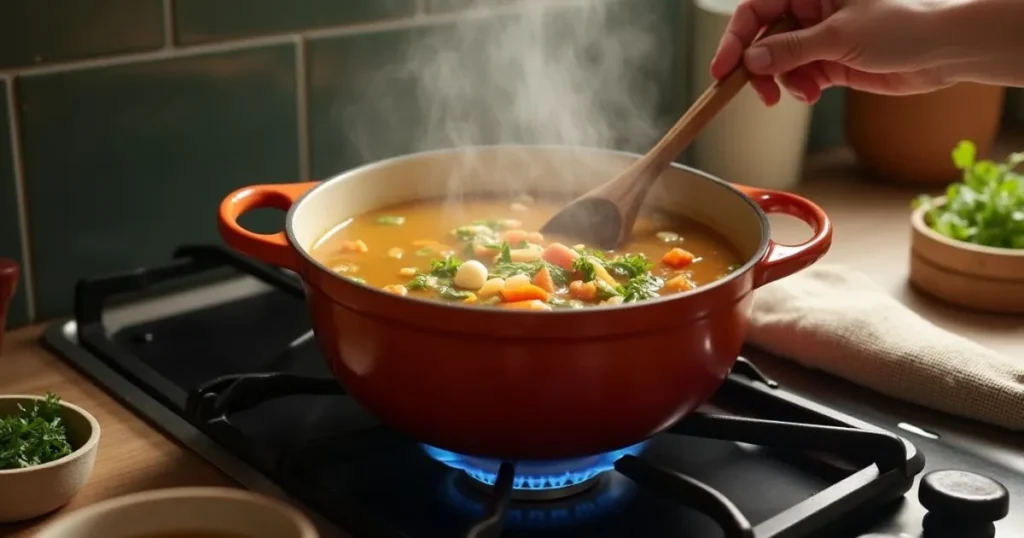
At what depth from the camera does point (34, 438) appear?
2.61ft

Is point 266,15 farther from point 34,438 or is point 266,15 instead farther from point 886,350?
point 886,350

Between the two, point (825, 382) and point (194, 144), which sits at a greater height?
point (194, 144)

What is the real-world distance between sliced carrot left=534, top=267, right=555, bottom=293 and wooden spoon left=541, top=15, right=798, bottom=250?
0.37ft

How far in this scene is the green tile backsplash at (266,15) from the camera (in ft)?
3.75

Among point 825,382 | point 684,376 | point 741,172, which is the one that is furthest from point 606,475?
point 741,172

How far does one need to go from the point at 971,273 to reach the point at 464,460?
1.93 ft

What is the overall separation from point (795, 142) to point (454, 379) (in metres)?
0.87

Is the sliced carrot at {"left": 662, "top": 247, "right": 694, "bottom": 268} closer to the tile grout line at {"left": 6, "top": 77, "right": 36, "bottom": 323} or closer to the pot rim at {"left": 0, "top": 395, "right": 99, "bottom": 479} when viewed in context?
the pot rim at {"left": 0, "top": 395, "right": 99, "bottom": 479}

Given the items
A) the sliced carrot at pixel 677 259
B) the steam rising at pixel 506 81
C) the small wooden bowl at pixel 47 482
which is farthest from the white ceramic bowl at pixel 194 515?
the steam rising at pixel 506 81

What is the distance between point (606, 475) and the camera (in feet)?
2.84

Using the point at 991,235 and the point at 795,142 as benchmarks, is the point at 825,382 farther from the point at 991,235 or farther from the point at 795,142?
the point at 795,142

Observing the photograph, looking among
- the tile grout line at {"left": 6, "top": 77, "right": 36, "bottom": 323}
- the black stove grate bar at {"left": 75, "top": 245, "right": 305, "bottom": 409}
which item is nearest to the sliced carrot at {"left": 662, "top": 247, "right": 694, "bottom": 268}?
the black stove grate bar at {"left": 75, "top": 245, "right": 305, "bottom": 409}

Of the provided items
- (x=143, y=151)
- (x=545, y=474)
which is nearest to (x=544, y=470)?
(x=545, y=474)

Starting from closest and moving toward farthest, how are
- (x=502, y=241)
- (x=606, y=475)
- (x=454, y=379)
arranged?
(x=454, y=379), (x=606, y=475), (x=502, y=241)
